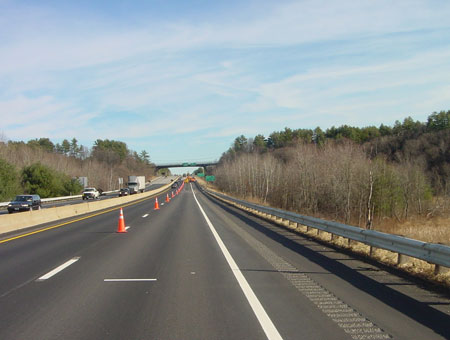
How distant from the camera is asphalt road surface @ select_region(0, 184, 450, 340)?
5418 mm

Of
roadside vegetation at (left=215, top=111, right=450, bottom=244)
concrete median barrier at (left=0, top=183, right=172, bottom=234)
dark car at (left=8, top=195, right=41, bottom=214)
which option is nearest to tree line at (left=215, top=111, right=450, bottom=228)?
roadside vegetation at (left=215, top=111, right=450, bottom=244)

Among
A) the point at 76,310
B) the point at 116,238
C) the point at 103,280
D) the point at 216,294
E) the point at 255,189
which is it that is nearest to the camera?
the point at 76,310

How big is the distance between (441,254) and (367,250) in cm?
425

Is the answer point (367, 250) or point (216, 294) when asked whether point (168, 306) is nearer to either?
point (216, 294)

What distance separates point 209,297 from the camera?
7102 mm

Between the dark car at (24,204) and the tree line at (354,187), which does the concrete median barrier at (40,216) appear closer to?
the dark car at (24,204)

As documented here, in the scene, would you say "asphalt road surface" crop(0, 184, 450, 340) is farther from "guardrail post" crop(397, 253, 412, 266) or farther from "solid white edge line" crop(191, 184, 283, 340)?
"guardrail post" crop(397, 253, 412, 266)

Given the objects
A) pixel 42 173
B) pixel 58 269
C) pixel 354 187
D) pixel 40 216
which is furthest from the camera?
pixel 42 173

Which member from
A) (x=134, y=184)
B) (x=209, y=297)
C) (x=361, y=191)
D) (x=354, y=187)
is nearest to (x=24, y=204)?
(x=354, y=187)

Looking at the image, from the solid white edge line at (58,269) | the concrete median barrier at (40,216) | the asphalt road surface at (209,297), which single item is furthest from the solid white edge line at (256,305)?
the concrete median barrier at (40,216)

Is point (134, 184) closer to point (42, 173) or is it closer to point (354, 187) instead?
point (42, 173)

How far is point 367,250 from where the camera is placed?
11891 mm

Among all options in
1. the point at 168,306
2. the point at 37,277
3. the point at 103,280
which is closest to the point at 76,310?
the point at 168,306

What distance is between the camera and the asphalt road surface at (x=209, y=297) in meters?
5.42
